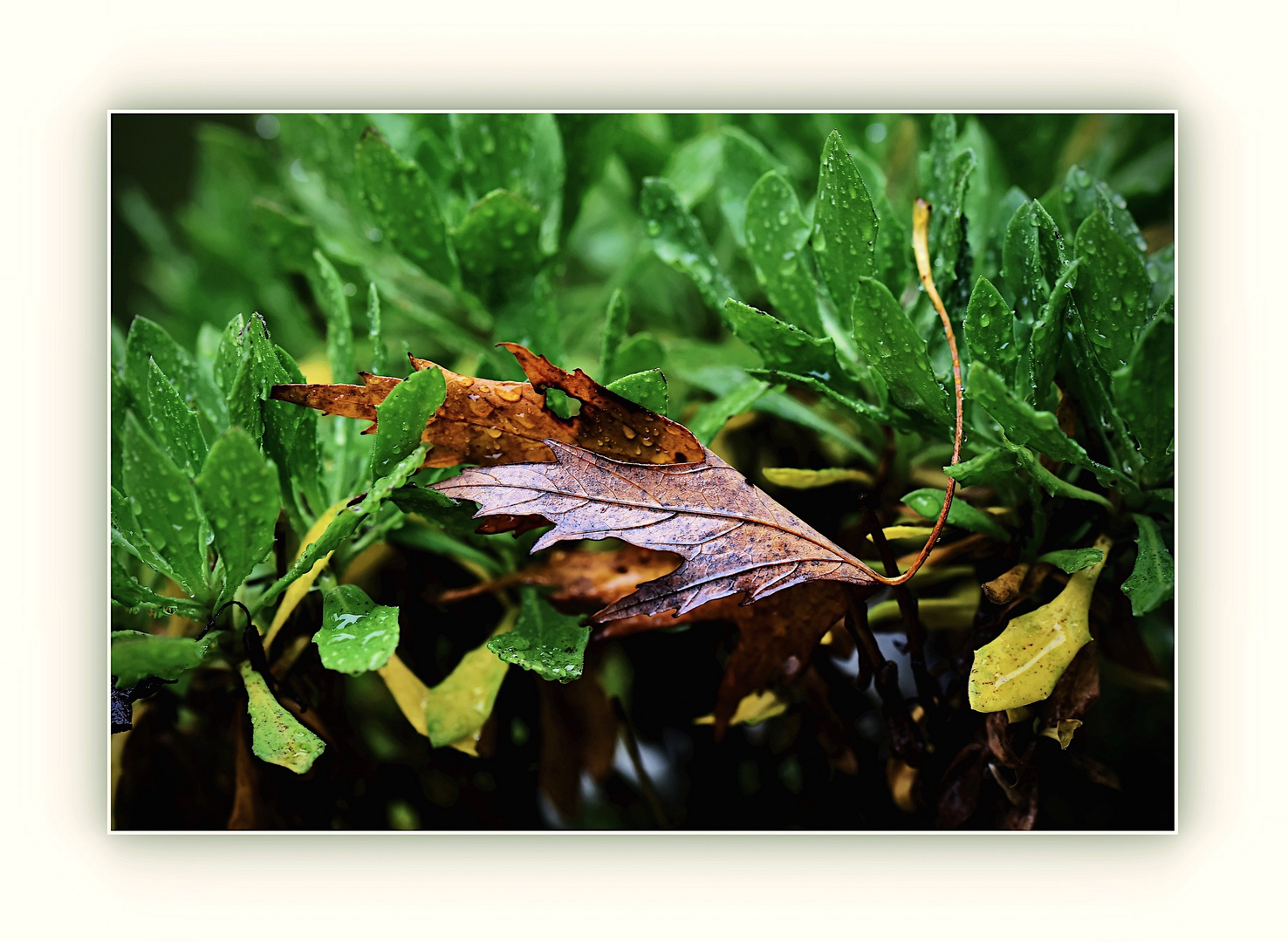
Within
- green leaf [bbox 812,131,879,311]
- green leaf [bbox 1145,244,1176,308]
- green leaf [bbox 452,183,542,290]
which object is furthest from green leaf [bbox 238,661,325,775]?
green leaf [bbox 1145,244,1176,308]

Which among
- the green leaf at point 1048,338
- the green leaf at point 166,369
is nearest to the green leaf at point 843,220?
the green leaf at point 1048,338

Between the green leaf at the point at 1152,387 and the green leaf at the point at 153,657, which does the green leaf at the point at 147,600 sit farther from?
the green leaf at the point at 1152,387

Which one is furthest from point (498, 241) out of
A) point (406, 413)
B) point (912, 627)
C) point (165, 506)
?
point (912, 627)

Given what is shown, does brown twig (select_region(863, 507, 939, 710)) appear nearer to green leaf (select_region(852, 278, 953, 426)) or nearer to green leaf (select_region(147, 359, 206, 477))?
green leaf (select_region(852, 278, 953, 426))

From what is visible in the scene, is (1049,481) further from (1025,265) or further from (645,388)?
(645,388)
